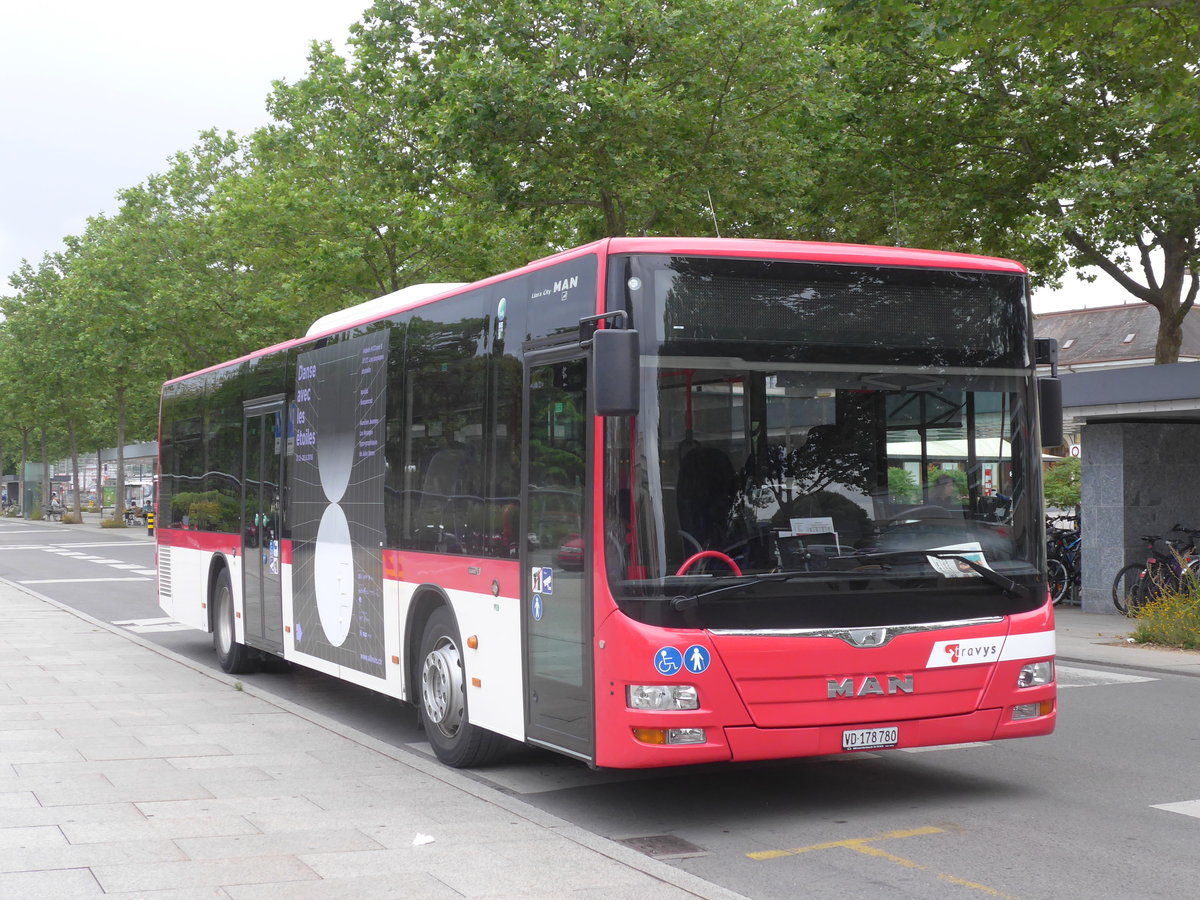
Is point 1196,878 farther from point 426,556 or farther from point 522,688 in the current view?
point 426,556

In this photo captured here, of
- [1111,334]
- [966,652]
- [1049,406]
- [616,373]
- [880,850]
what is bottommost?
[880,850]

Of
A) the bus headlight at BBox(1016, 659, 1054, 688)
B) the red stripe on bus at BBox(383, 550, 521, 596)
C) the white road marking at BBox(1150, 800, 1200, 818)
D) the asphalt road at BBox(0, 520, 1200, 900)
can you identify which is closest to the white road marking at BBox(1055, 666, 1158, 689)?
the asphalt road at BBox(0, 520, 1200, 900)

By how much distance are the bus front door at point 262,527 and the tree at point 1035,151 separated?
32.2 feet

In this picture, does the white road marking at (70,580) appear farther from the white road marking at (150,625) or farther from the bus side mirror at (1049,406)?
the bus side mirror at (1049,406)

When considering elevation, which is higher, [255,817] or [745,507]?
[745,507]

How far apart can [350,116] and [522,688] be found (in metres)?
20.6

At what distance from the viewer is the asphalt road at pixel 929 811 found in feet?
19.5

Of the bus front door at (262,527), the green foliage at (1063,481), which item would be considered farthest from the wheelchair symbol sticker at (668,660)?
the green foliage at (1063,481)

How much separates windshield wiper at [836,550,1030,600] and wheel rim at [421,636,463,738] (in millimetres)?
2756

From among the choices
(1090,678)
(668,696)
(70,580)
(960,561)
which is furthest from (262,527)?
(70,580)

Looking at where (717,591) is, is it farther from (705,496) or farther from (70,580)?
(70,580)

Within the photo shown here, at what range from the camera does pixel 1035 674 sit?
24.1 feet

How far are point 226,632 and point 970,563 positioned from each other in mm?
8663

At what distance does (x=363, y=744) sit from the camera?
9172 mm
